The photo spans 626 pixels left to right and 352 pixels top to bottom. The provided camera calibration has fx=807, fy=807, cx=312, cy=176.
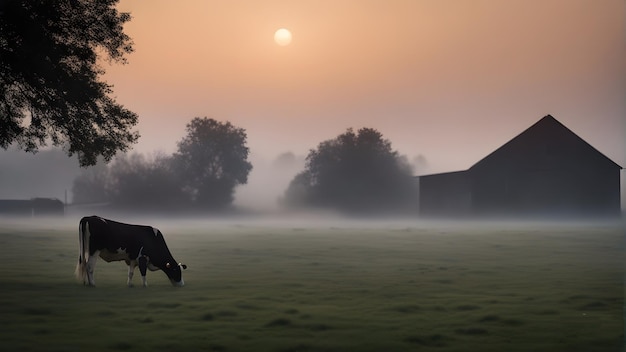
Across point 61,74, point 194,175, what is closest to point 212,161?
point 194,175

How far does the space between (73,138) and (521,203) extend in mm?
47830

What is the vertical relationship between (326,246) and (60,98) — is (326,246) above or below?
below

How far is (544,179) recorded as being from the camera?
2667 inches

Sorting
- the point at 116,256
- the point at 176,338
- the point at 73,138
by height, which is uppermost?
the point at 73,138

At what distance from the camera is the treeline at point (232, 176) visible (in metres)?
97.1

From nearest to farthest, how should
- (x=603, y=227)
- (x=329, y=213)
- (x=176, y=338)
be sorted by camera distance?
1. (x=176, y=338)
2. (x=603, y=227)
3. (x=329, y=213)

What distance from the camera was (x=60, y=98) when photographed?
1015 inches

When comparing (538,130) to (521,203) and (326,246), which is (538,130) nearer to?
(521,203)

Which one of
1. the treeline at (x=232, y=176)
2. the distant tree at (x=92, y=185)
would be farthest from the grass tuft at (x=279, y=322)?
the distant tree at (x=92, y=185)

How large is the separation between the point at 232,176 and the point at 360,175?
16245 millimetres

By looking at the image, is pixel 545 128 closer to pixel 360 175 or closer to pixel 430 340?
pixel 360 175

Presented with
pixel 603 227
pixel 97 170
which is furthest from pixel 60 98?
pixel 97 170

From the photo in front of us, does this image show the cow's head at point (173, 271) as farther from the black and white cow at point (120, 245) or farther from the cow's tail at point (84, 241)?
the cow's tail at point (84, 241)

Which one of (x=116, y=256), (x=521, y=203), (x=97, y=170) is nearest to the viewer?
(x=116, y=256)
